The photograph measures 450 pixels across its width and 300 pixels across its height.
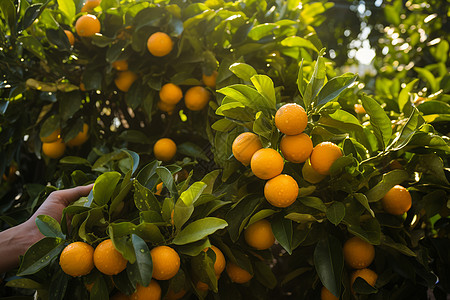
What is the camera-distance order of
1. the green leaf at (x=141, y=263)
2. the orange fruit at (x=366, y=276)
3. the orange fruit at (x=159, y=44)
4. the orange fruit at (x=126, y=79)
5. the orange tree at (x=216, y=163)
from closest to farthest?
the green leaf at (x=141, y=263) < the orange tree at (x=216, y=163) < the orange fruit at (x=366, y=276) < the orange fruit at (x=159, y=44) < the orange fruit at (x=126, y=79)

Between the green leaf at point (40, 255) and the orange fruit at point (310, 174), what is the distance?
0.55 meters

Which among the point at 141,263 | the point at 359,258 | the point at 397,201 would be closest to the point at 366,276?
the point at 359,258

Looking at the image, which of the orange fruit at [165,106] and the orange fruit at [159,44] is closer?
the orange fruit at [159,44]

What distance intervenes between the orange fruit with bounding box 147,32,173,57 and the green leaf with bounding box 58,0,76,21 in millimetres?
303

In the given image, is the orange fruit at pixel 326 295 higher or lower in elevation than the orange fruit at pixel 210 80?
lower

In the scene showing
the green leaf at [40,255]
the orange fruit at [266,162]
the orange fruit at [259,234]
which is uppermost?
the orange fruit at [266,162]

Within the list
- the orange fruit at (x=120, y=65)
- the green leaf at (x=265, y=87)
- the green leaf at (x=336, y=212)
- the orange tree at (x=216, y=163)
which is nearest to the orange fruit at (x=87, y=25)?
the orange tree at (x=216, y=163)

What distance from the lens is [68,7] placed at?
122cm

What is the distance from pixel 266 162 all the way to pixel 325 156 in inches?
5.3

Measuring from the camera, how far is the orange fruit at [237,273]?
0.90 metres

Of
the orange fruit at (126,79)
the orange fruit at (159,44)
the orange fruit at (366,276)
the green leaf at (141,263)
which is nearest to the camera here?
the green leaf at (141,263)

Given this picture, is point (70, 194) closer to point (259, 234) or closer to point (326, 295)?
point (259, 234)

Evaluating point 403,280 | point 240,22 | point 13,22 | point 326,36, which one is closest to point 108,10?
point 13,22

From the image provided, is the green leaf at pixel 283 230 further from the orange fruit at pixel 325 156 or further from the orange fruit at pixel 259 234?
the orange fruit at pixel 325 156
